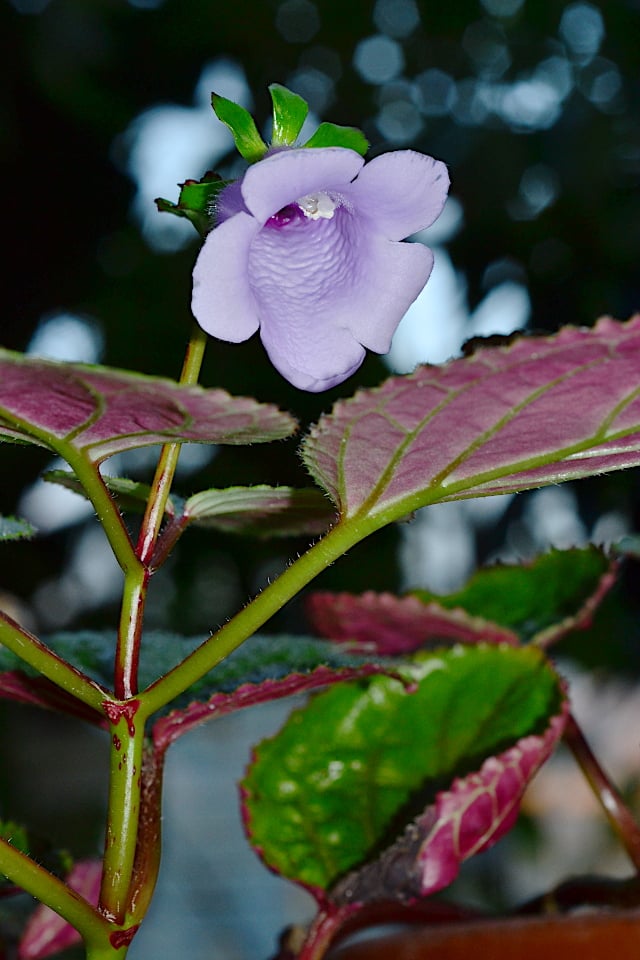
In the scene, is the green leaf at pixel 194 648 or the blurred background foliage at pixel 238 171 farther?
the blurred background foliage at pixel 238 171

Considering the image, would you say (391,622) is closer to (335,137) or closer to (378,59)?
(335,137)

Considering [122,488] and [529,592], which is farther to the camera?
[529,592]

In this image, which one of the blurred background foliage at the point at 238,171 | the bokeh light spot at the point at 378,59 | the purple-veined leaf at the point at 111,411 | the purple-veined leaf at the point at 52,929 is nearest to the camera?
the purple-veined leaf at the point at 111,411

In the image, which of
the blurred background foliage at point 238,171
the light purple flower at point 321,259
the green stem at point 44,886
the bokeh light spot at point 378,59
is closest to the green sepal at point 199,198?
the light purple flower at point 321,259

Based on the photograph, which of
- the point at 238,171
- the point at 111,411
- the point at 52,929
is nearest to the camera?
the point at 111,411

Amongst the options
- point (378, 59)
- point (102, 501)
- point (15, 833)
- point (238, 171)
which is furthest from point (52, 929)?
point (378, 59)

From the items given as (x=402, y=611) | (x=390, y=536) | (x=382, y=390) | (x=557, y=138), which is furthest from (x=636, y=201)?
(x=382, y=390)

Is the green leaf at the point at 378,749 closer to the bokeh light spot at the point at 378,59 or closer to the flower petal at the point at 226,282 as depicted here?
the flower petal at the point at 226,282
